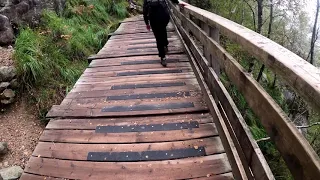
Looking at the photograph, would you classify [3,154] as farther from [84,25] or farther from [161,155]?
[84,25]

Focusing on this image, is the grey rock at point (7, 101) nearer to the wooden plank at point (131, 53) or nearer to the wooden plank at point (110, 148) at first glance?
the wooden plank at point (110, 148)

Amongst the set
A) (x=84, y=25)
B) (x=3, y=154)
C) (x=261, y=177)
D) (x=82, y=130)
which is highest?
(x=84, y=25)

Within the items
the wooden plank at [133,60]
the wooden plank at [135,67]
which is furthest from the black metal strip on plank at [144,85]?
the wooden plank at [133,60]

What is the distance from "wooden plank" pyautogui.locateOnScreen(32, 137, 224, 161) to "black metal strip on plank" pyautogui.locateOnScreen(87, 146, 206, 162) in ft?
0.17

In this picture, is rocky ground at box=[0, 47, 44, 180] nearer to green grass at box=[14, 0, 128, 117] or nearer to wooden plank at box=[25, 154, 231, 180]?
green grass at box=[14, 0, 128, 117]

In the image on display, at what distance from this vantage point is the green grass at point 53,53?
13.8 ft

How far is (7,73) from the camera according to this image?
3973 mm

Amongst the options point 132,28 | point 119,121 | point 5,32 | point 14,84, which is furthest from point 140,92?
point 132,28

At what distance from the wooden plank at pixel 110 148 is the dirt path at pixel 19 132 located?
620 mm

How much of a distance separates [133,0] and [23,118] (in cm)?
1233

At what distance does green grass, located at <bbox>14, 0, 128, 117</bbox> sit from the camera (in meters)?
4.19

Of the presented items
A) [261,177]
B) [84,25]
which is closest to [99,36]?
[84,25]

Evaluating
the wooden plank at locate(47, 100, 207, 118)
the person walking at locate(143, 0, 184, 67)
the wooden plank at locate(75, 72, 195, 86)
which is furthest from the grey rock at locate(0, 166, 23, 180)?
the person walking at locate(143, 0, 184, 67)

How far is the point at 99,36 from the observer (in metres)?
7.90
